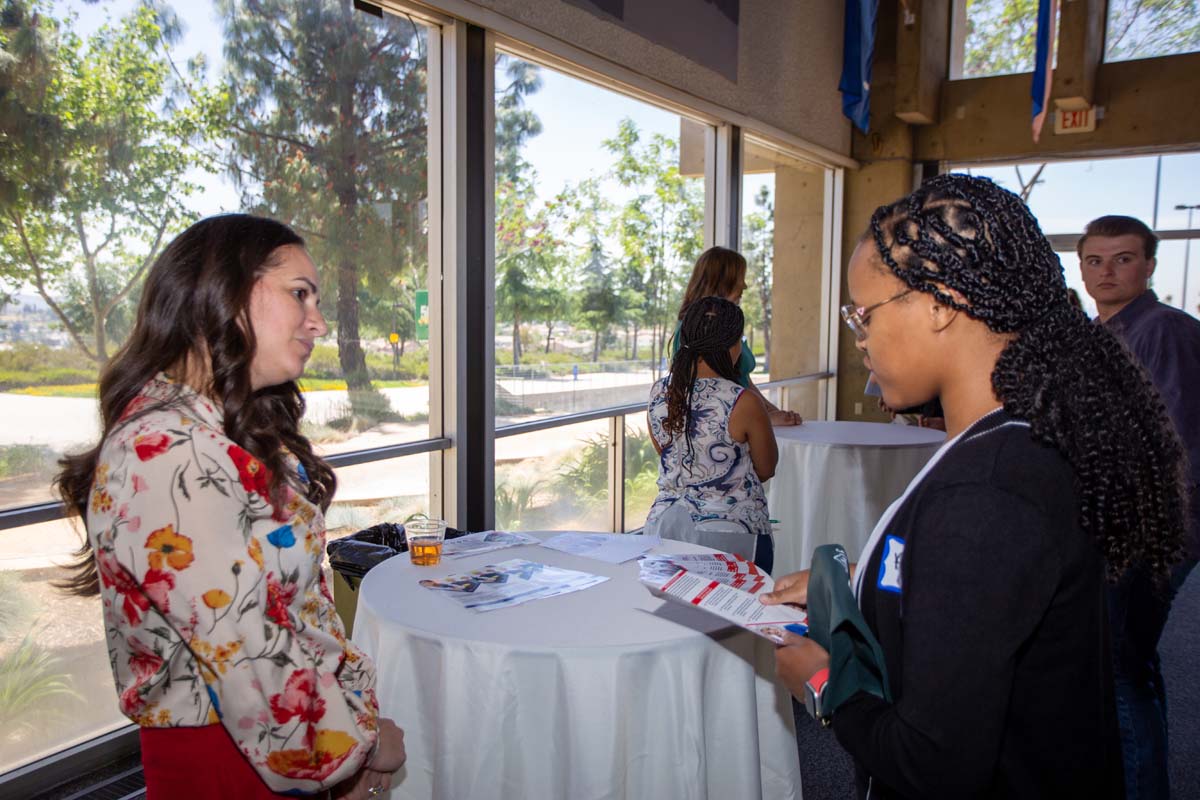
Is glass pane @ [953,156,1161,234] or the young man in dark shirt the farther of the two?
glass pane @ [953,156,1161,234]

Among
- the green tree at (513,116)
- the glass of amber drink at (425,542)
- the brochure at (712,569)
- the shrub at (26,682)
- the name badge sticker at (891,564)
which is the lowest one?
the shrub at (26,682)

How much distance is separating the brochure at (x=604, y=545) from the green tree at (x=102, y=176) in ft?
4.77

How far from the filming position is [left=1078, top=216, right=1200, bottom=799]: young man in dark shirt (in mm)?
1677

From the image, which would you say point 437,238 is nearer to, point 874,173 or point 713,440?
point 713,440

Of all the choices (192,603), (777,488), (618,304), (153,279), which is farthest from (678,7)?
(192,603)

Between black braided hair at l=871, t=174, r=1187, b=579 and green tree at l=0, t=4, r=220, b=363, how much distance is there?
7.43ft

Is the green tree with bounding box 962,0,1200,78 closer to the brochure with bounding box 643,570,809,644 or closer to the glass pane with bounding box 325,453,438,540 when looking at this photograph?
the glass pane with bounding box 325,453,438,540

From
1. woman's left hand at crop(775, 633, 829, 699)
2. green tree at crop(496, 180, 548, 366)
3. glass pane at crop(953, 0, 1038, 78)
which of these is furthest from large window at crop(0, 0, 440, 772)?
glass pane at crop(953, 0, 1038, 78)

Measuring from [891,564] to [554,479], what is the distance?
137 inches

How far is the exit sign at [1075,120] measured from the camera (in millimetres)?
6723

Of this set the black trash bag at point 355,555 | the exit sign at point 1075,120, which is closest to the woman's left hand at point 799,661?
the black trash bag at point 355,555

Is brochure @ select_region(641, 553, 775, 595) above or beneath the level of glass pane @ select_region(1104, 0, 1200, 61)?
beneath

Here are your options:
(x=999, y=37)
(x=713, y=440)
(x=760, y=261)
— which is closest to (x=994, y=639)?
(x=713, y=440)

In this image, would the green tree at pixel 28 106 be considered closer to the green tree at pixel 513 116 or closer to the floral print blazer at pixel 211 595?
the floral print blazer at pixel 211 595
